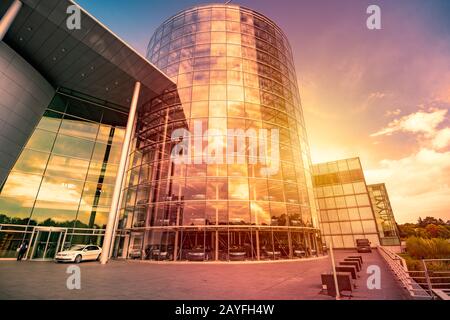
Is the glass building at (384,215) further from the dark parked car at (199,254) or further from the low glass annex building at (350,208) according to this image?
the dark parked car at (199,254)

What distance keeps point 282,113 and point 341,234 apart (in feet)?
93.9

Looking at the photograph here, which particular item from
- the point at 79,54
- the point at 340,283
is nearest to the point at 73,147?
the point at 79,54

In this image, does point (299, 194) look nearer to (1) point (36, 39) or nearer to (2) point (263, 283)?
(2) point (263, 283)

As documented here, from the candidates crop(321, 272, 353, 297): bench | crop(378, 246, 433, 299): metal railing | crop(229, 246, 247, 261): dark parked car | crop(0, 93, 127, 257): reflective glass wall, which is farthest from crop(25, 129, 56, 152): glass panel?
crop(378, 246, 433, 299): metal railing

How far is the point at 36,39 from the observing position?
63.2 ft

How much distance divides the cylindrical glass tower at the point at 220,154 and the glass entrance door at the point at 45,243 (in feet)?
19.4

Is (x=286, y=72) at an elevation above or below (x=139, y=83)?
above

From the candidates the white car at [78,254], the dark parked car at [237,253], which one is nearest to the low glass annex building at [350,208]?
the dark parked car at [237,253]

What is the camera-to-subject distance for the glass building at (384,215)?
39.1m

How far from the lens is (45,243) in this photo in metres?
21.1

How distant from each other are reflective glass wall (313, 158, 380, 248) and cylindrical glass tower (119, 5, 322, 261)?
1998cm

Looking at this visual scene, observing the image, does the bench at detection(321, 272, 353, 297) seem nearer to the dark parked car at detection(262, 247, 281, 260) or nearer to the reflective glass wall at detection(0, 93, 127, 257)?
the dark parked car at detection(262, 247, 281, 260)
